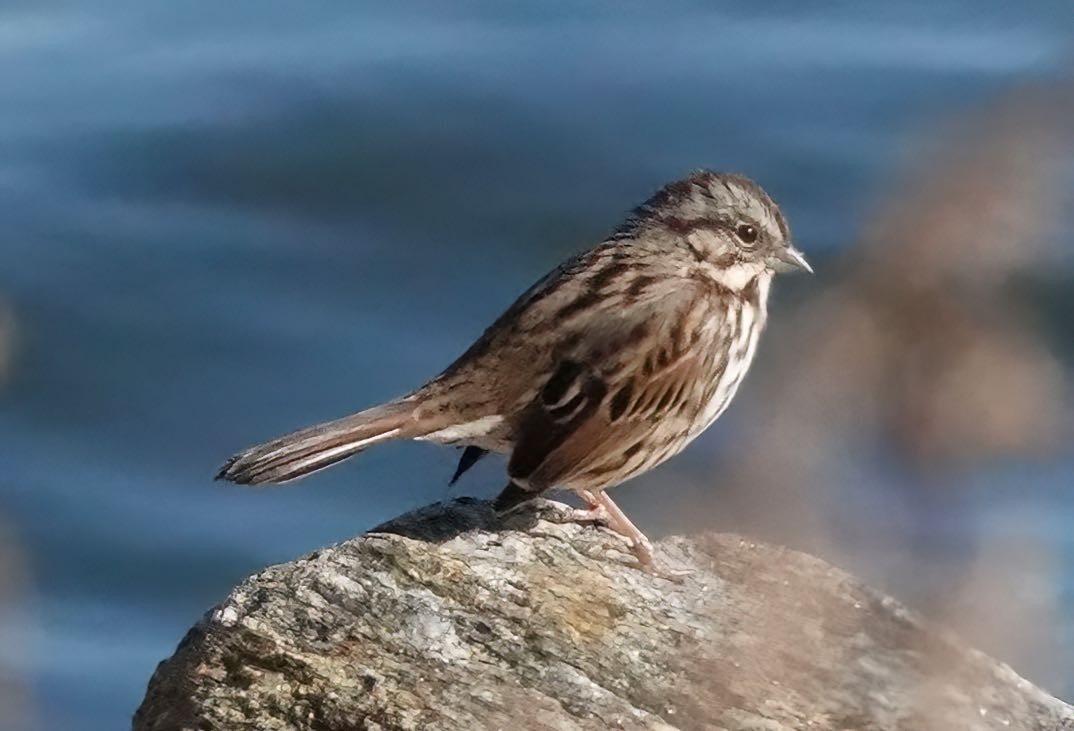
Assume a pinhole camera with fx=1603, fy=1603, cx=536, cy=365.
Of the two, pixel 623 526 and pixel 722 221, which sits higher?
pixel 722 221

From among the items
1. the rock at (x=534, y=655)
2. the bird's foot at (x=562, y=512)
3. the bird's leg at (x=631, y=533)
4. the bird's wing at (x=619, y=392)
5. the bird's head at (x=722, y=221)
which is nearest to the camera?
the rock at (x=534, y=655)

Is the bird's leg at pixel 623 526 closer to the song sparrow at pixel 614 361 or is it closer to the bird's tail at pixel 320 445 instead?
the song sparrow at pixel 614 361

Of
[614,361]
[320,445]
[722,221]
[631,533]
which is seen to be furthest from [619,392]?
[320,445]

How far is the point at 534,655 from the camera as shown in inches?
137

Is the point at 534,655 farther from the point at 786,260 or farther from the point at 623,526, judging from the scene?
the point at 786,260

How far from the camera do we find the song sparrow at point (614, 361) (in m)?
4.96

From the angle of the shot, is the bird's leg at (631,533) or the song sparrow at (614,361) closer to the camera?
the bird's leg at (631,533)

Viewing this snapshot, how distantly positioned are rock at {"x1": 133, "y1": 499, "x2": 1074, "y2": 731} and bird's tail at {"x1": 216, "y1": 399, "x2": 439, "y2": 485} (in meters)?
0.68

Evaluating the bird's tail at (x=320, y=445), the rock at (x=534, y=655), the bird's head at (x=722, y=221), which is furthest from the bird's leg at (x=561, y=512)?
the bird's head at (x=722, y=221)

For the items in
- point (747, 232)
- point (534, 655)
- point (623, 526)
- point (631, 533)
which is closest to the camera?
point (534, 655)

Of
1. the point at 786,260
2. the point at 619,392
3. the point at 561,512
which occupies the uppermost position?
the point at 786,260

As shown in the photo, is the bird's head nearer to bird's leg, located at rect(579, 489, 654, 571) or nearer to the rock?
bird's leg, located at rect(579, 489, 654, 571)

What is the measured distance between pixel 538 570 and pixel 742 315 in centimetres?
168

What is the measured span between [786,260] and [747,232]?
0.20m
